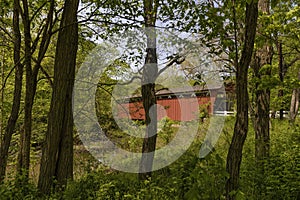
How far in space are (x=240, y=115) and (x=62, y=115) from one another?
272 cm

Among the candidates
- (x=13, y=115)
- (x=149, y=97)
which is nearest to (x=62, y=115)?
(x=13, y=115)

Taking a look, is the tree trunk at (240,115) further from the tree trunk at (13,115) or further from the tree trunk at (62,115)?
the tree trunk at (13,115)

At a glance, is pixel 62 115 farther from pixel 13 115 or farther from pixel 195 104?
pixel 195 104

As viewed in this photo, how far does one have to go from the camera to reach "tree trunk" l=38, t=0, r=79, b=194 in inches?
169

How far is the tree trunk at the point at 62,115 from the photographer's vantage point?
430 centimetres

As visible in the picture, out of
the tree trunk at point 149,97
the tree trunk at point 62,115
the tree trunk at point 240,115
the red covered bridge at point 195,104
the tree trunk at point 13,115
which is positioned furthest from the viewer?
the red covered bridge at point 195,104

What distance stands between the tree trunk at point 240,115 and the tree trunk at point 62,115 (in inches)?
103

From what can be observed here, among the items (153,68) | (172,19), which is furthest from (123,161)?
(172,19)

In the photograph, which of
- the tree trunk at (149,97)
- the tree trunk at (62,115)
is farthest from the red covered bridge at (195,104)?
the tree trunk at (62,115)

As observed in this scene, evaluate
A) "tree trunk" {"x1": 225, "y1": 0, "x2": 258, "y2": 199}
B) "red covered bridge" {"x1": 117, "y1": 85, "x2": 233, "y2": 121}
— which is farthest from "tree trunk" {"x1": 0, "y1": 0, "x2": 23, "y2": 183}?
"tree trunk" {"x1": 225, "y1": 0, "x2": 258, "y2": 199}

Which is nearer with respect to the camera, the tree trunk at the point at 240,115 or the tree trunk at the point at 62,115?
the tree trunk at the point at 240,115

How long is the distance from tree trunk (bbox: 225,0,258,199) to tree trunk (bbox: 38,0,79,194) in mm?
2611

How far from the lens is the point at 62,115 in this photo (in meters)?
4.39

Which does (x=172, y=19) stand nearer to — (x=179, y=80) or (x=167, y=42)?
(x=167, y=42)
